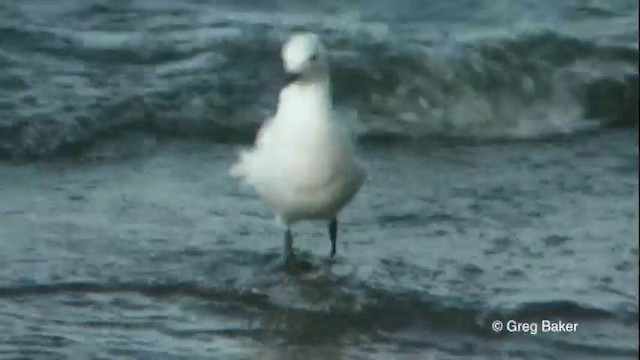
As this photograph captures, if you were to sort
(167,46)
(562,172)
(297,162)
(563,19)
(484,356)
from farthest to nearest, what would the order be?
(563,19) → (167,46) → (562,172) → (297,162) → (484,356)

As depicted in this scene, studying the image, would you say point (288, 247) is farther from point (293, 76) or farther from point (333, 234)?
point (293, 76)

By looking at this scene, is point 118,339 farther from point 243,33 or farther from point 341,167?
point 243,33

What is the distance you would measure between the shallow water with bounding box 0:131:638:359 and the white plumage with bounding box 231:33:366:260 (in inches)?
9.4

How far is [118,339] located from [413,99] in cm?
399

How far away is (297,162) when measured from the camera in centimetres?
636

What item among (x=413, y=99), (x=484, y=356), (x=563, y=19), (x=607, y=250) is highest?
(x=563, y=19)

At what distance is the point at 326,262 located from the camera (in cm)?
648

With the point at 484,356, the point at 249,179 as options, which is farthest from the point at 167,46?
the point at 484,356

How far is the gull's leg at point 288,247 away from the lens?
21.1 feet
